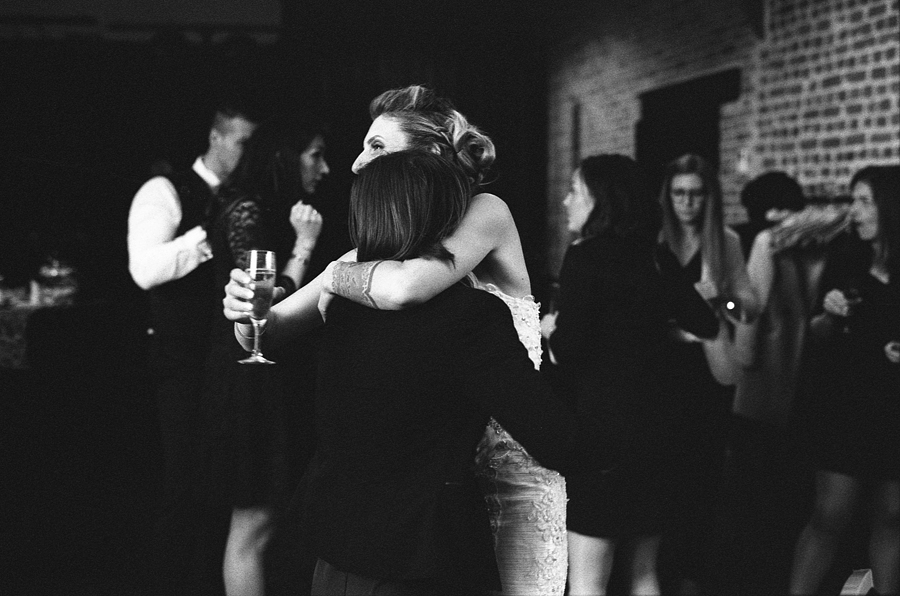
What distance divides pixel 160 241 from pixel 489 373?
1718mm

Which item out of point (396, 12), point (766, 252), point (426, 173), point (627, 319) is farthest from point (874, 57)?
point (396, 12)

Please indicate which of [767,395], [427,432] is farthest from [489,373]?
[767,395]

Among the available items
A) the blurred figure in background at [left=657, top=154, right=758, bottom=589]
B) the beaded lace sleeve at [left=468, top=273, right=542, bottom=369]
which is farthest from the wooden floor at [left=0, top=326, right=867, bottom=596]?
the beaded lace sleeve at [left=468, top=273, right=542, bottom=369]

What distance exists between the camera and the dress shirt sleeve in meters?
2.79

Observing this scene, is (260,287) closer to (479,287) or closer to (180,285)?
(479,287)

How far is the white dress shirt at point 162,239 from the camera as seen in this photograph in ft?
9.15

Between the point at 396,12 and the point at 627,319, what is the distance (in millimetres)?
7759

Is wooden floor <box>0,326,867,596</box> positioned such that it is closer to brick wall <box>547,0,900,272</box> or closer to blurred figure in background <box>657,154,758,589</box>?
blurred figure in background <box>657,154,758,589</box>

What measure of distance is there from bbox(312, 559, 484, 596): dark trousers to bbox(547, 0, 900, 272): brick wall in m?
4.12

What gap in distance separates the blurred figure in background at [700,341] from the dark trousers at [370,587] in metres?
1.37

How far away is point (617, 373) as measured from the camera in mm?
2570

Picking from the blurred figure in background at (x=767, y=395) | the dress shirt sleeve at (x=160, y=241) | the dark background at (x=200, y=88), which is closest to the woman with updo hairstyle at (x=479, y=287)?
the dress shirt sleeve at (x=160, y=241)

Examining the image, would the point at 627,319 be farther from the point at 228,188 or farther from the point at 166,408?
the point at 166,408

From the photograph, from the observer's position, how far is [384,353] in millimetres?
1479
